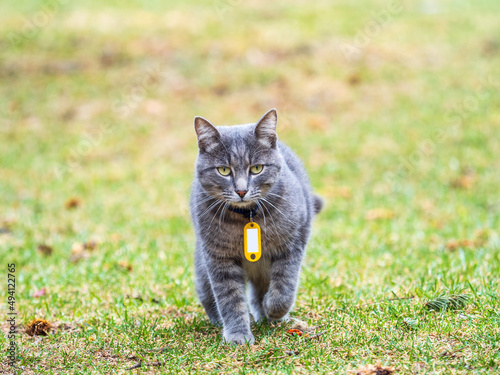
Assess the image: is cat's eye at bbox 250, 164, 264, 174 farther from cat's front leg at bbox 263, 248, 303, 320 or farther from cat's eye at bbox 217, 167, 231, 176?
cat's front leg at bbox 263, 248, 303, 320

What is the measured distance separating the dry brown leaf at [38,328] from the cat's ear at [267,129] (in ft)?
5.75

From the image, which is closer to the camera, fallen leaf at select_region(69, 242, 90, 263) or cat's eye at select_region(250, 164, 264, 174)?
cat's eye at select_region(250, 164, 264, 174)

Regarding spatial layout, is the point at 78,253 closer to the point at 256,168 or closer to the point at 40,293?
the point at 40,293

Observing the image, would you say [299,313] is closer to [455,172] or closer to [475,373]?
[475,373]

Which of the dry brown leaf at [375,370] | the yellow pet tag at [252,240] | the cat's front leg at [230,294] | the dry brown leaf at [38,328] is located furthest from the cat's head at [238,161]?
the dry brown leaf at [38,328]

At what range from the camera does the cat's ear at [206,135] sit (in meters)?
3.33

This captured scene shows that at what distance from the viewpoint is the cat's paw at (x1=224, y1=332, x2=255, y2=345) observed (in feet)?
10.6

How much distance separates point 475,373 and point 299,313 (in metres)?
1.31

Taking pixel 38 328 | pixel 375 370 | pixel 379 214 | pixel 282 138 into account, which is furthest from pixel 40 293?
pixel 282 138

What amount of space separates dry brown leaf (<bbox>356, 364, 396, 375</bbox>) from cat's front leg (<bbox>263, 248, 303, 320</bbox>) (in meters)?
0.73

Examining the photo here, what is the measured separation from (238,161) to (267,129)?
0.89ft

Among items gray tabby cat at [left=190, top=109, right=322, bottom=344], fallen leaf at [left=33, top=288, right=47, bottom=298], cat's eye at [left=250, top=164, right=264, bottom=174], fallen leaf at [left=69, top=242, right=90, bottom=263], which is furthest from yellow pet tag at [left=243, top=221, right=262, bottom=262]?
fallen leaf at [left=69, top=242, right=90, bottom=263]

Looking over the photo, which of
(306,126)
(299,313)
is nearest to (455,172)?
(306,126)

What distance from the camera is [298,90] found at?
1049 cm
